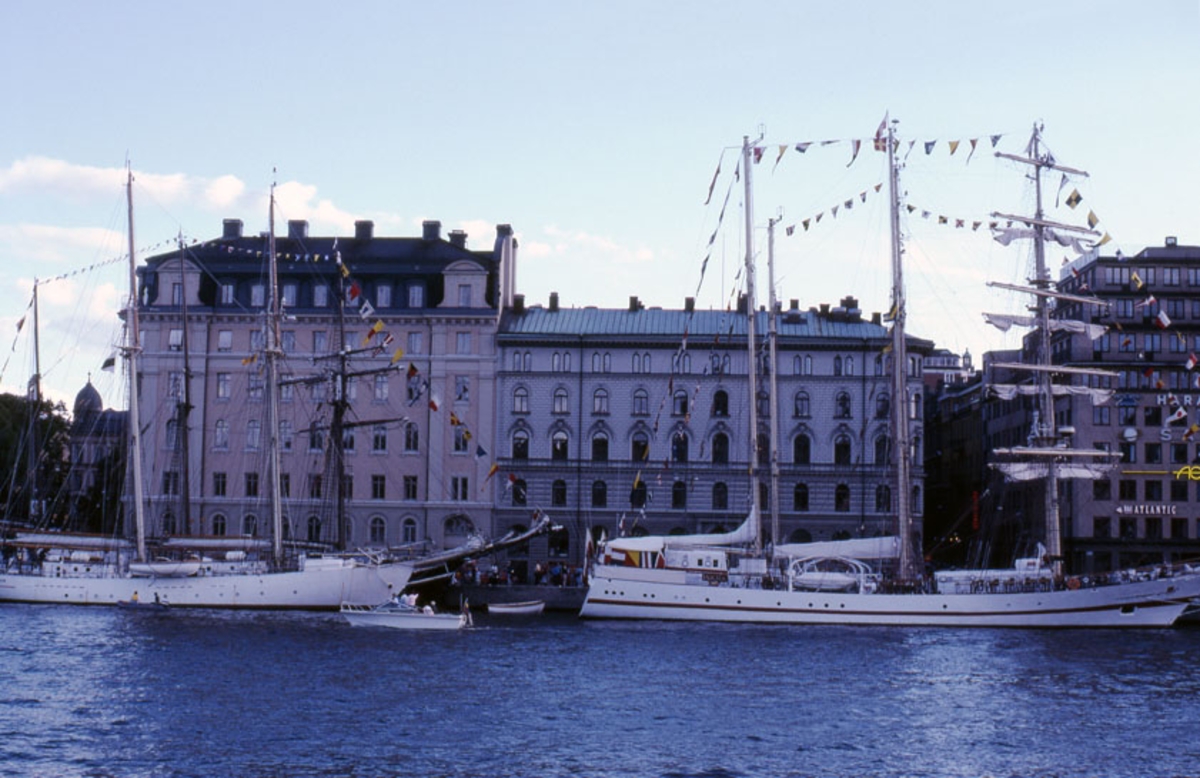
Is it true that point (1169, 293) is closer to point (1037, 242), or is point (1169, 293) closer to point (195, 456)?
point (1037, 242)

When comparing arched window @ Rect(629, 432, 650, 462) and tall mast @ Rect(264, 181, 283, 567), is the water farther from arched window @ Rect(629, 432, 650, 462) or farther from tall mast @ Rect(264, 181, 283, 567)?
arched window @ Rect(629, 432, 650, 462)

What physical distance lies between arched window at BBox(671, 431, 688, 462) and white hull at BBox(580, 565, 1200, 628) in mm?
24489

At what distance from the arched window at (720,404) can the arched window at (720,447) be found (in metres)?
1.38

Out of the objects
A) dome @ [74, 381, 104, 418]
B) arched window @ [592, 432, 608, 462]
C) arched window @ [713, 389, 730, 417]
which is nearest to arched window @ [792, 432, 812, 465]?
arched window @ [713, 389, 730, 417]

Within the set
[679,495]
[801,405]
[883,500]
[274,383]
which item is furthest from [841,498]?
[274,383]

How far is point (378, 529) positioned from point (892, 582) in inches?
1536

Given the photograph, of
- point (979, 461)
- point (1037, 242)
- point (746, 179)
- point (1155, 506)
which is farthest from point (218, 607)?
point (979, 461)

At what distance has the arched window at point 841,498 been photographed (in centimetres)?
10194

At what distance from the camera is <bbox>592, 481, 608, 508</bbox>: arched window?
336ft

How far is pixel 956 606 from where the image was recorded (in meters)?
77.0

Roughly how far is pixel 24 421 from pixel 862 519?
210ft

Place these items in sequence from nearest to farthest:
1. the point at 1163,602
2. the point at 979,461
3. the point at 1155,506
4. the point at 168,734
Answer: the point at 168,734 < the point at 1163,602 < the point at 1155,506 < the point at 979,461

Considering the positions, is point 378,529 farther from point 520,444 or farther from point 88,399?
point 88,399

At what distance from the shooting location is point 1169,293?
340ft
